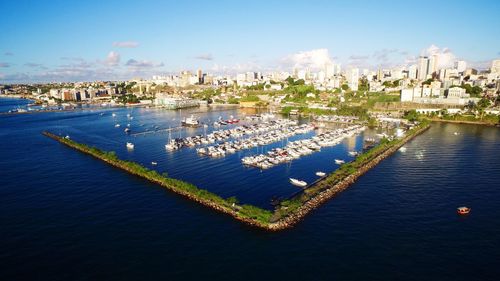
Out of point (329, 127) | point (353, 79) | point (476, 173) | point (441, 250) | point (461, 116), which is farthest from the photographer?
point (353, 79)

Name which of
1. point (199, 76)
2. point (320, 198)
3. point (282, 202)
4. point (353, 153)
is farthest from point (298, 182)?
point (199, 76)

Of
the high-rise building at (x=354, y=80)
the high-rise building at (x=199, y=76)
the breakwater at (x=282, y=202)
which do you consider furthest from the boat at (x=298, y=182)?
the high-rise building at (x=199, y=76)

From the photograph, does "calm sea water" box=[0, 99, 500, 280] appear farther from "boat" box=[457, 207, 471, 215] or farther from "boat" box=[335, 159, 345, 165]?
"boat" box=[335, 159, 345, 165]

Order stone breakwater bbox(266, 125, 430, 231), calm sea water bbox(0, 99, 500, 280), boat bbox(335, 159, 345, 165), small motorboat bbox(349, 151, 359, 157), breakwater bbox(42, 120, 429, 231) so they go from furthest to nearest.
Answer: small motorboat bbox(349, 151, 359, 157) < boat bbox(335, 159, 345, 165) < breakwater bbox(42, 120, 429, 231) < stone breakwater bbox(266, 125, 430, 231) < calm sea water bbox(0, 99, 500, 280)

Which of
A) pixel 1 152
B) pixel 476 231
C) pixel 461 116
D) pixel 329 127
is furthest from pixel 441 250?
pixel 461 116

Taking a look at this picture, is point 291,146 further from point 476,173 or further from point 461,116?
point 461,116

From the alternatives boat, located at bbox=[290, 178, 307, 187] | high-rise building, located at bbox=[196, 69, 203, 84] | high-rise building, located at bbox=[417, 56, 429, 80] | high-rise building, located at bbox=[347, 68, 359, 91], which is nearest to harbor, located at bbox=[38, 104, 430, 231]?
boat, located at bbox=[290, 178, 307, 187]

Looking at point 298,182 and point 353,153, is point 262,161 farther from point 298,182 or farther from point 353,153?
point 353,153
